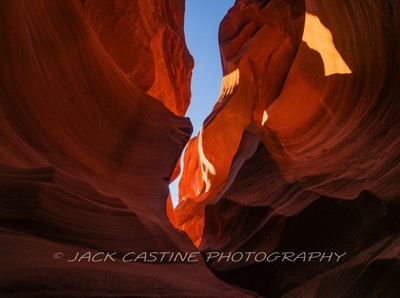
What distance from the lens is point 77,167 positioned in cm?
556

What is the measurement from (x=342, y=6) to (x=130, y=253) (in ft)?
21.5

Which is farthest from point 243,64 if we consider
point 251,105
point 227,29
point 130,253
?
point 130,253

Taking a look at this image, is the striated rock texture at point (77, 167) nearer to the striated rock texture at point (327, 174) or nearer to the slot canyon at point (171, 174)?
the slot canyon at point (171, 174)

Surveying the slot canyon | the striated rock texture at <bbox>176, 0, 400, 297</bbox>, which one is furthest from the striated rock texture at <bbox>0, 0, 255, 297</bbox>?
the striated rock texture at <bbox>176, 0, 400, 297</bbox>

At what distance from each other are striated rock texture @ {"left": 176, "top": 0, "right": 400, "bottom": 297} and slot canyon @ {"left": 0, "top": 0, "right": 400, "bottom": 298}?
26 mm

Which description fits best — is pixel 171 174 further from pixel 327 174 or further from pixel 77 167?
pixel 327 174

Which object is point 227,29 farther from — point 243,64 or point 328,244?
point 328,244

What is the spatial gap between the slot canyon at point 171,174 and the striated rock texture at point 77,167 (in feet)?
0.08

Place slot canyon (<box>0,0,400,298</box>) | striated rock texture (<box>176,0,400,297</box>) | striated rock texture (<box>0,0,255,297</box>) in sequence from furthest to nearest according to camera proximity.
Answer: striated rock texture (<box>176,0,400,297</box>) < slot canyon (<box>0,0,400,298</box>) < striated rock texture (<box>0,0,255,297</box>)

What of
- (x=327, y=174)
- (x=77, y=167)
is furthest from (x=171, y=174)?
(x=327, y=174)

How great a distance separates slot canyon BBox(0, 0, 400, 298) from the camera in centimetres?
366

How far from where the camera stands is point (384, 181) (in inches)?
186

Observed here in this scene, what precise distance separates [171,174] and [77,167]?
2232 mm

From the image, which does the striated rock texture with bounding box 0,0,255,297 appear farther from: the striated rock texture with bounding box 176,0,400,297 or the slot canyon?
the striated rock texture with bounding box 176,0,400,297
